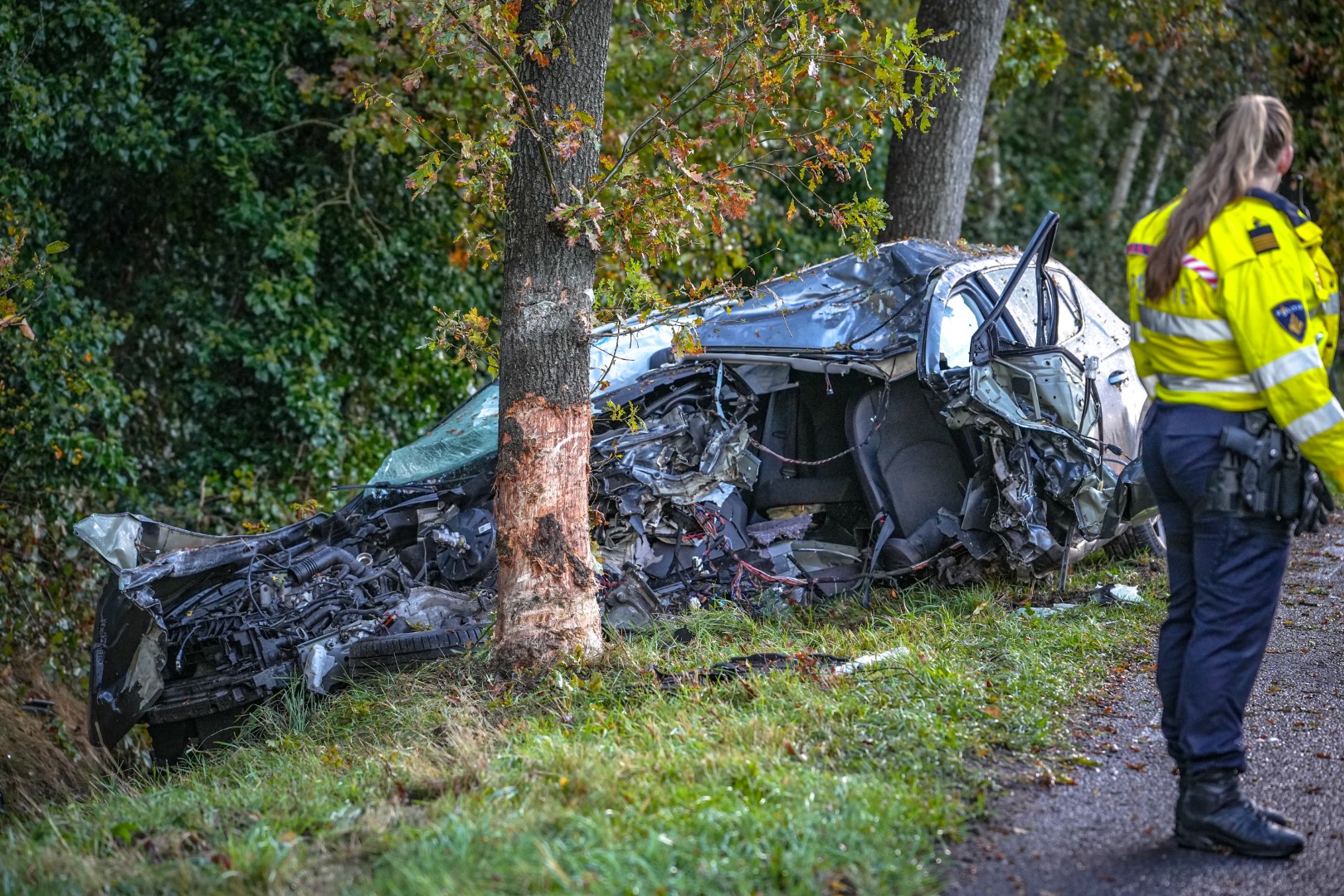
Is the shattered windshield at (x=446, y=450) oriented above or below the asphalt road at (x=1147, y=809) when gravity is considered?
above

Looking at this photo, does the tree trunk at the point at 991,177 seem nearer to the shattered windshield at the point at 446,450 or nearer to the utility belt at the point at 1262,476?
the shattered windshield at the point at 446,450

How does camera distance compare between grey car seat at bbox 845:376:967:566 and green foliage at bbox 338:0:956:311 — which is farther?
grey car seat at bbox 845:376:967:566

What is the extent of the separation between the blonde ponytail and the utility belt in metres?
0.44

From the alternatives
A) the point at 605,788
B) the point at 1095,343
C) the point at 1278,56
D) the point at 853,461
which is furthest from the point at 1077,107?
the point at 605,788

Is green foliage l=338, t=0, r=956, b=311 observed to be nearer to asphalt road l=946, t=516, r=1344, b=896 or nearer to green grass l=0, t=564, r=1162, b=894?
green grass l=0, t=564, r=1162, b=894

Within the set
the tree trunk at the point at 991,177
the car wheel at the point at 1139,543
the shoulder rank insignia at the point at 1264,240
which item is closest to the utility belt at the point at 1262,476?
the shoulder rank insignia at the point at 1264,240

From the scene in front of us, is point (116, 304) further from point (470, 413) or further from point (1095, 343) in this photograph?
point (1095, 343)

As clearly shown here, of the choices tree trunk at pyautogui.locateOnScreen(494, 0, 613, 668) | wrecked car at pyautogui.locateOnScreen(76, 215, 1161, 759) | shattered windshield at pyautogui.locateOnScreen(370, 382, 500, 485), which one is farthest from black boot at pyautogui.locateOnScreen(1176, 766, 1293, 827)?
shattered windshield at pyautogui.locateOnScreen(370, 382, 500, 485)

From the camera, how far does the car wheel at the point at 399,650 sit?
502 cm

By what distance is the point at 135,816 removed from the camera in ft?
12.2

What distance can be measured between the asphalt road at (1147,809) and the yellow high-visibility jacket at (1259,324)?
3.38 feet

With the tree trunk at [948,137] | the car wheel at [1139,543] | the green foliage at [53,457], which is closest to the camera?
the car wheel at [1139,543]

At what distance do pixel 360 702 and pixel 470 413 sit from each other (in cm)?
224

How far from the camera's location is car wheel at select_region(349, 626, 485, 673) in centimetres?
502
